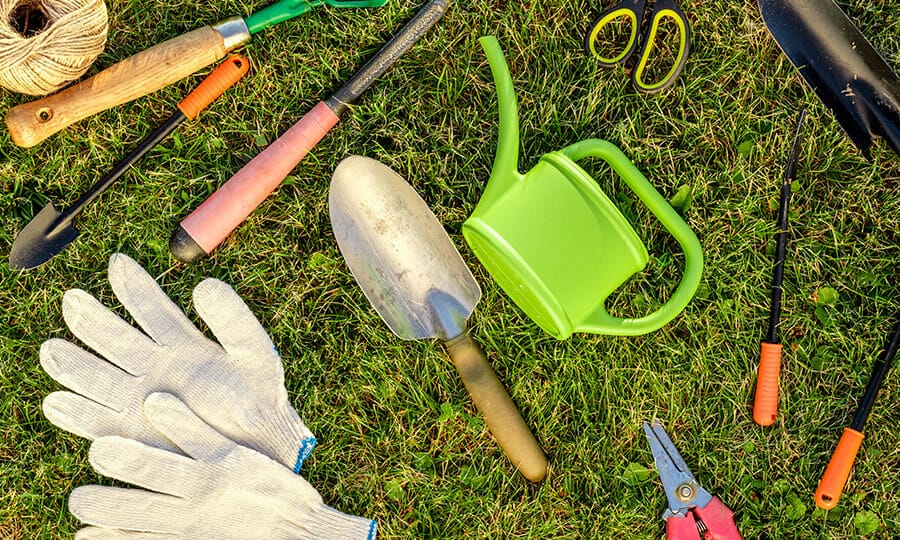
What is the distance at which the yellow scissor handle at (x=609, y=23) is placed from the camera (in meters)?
1.82

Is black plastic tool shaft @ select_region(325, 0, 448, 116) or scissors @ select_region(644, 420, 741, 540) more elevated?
black plastic tool shaft @ select_region(325, 0, 448, 116)

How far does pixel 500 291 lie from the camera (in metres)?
1.90

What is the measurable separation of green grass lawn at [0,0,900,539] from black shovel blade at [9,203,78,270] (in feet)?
0.11

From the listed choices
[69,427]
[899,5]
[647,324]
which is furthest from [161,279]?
[899,5]

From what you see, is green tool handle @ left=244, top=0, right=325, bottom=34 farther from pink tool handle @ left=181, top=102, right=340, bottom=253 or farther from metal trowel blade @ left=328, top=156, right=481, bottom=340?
metal trowel blade @ left=328, top=156, right=481, bottom=340

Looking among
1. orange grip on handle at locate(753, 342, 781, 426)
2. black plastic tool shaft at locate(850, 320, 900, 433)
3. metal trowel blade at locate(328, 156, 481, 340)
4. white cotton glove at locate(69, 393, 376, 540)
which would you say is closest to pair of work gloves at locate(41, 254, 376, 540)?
white cotton glove at locate(69, 393, 376, 540)

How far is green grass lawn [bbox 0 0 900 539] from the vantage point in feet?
6.16

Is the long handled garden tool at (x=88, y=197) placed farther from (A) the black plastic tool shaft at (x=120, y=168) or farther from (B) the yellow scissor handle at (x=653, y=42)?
(B) the yellow scissor handle at (x=653, y=42)

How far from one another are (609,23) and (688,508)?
1.15 m

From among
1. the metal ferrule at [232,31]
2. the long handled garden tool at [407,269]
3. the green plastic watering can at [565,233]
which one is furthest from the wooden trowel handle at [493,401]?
the metal ferrule at [232,31]

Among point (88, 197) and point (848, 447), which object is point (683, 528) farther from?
point (88, 197)

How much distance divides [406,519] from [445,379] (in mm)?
341

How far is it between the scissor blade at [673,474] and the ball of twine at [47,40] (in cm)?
152

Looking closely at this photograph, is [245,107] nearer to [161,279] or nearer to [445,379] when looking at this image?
[161,279]
